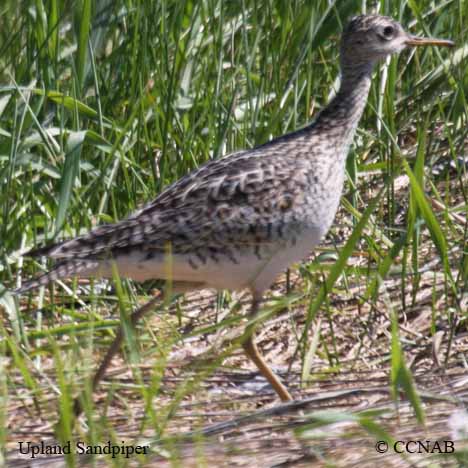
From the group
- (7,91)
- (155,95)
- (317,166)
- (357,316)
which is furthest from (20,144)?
(357,316)

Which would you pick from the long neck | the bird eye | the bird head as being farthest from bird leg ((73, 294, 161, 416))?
the bird eye

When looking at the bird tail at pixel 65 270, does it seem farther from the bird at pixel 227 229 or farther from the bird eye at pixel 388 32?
the bird eye at pixel 388 32

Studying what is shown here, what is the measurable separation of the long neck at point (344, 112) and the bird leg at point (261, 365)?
2.69ft

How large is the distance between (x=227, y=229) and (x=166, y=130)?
88 centimetres

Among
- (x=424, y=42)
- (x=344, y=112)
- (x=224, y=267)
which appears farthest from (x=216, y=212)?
(x=424, y=42)

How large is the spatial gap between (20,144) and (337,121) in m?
1.49

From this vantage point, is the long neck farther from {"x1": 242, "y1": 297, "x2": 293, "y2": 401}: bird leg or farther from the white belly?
{"x1": 242, "y1": 297, "x2": 293, "y2": 401}: bird leg

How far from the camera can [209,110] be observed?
20.5ft

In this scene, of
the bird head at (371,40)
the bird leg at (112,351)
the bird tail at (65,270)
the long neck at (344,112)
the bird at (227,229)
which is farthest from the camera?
the bird head at (371,40)

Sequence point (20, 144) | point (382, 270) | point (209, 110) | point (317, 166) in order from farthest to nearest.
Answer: point (209, 110) < point (20, 144) < point (317, 166) < point (382, 270)

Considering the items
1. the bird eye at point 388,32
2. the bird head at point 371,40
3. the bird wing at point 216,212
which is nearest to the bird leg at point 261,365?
the bird wing at point 216,212

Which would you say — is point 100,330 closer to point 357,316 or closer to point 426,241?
point 357,316

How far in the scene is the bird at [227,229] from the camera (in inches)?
204

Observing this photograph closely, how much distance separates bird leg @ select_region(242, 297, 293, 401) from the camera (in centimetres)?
543
